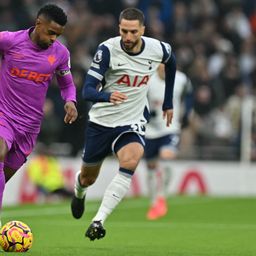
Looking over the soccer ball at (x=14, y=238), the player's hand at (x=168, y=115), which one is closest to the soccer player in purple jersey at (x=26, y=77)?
the soccer ball at (x=14, y=238)

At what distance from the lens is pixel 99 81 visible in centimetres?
1074

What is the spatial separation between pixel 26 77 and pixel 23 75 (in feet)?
0.12

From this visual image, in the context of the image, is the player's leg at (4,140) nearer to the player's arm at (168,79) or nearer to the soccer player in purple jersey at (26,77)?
the soccer player in purple jersey at (26,77)

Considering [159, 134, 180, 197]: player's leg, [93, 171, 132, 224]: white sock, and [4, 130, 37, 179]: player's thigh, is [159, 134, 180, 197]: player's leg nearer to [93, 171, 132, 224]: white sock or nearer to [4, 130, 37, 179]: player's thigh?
[93, 171, 132, 224]: white sock

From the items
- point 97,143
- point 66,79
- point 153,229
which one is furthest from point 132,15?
point 153,229

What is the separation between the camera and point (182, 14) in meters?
23.5

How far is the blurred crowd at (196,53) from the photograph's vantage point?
2070 cm

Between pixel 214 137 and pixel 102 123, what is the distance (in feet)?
32.5

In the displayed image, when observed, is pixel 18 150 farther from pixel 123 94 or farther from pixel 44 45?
pixel 123 94

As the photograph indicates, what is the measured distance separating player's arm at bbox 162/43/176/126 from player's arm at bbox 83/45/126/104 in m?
0.82

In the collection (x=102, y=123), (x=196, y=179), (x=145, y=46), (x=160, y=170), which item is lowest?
(x=196, y=179)

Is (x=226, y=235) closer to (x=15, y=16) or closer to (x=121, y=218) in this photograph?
(x=121, y=218)

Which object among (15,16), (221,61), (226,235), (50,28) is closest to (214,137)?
(221,61)

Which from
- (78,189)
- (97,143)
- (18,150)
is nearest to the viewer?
(18,150)
